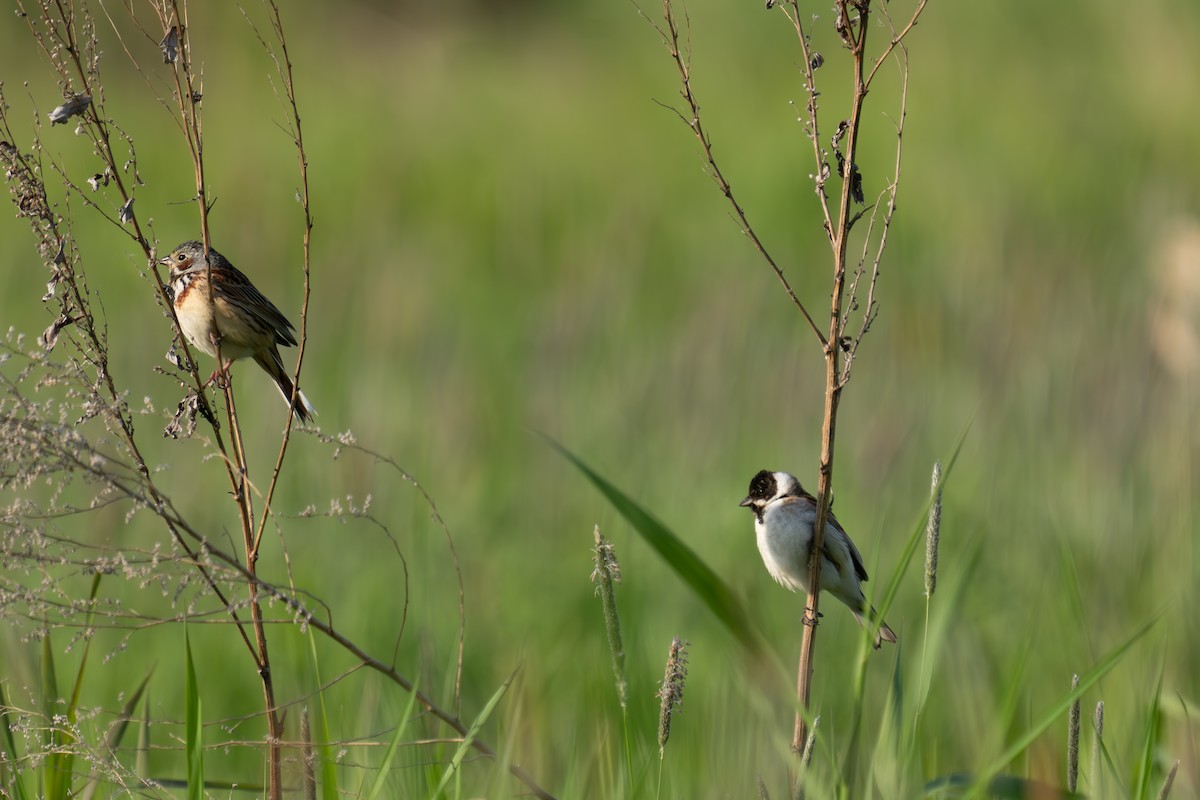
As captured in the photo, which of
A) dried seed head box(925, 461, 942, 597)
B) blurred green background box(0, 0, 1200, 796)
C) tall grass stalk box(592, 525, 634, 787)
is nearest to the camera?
tall grass stalk box(592, 525, 634, 787)

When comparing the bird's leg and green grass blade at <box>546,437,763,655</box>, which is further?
the bird's leg

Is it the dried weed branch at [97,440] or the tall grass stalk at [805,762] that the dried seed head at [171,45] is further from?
the tall grass stalk at [805,762]

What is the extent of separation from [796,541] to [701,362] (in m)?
3.36

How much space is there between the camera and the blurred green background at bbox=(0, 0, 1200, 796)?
13.8ft

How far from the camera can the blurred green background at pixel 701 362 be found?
421 centimetres

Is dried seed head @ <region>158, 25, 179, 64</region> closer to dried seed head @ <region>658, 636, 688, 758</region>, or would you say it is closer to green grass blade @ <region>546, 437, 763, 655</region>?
green grass blade @ <region>546, 437, 763, 655</region>

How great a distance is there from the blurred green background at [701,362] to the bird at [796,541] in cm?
23

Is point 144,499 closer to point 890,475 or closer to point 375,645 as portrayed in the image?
point 375,645

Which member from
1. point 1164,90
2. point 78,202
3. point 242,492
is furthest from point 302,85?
point 242,492

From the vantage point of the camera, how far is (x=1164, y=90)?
10.9 metres

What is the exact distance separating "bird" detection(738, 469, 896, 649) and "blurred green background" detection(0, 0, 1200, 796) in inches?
9.1

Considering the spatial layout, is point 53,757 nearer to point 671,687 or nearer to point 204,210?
point 204,210

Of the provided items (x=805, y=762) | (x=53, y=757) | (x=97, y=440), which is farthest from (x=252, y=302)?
(x=805, y=762)

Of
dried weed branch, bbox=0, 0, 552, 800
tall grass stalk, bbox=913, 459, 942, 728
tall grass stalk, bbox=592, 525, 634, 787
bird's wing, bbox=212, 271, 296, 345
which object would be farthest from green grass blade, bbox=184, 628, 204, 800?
bird's wing, bbox=212, 271, 296, 345
